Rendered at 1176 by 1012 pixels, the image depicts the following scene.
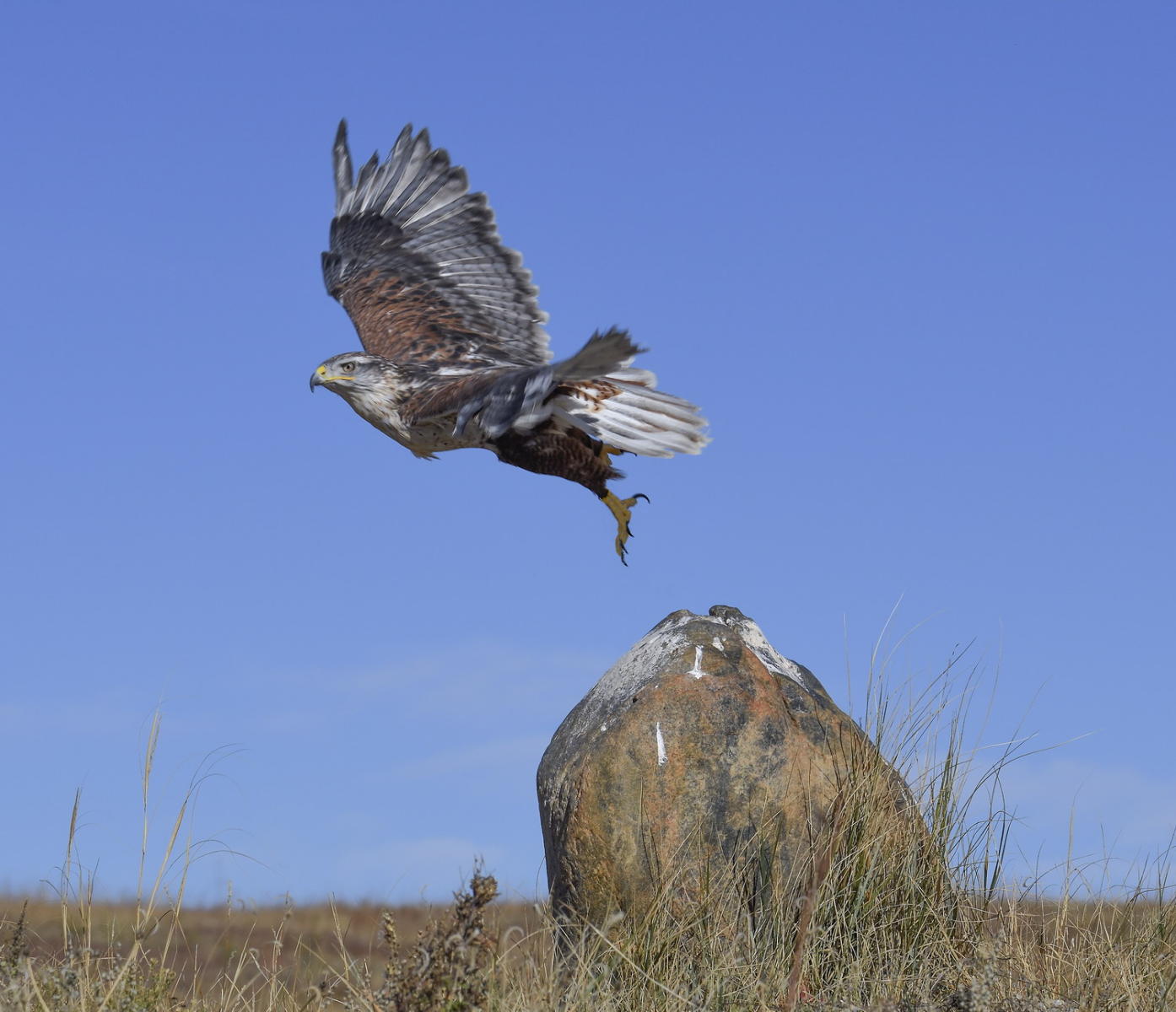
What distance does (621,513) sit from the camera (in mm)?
6992

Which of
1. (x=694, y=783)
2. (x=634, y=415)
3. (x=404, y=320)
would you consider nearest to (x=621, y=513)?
(x=634, y=415)

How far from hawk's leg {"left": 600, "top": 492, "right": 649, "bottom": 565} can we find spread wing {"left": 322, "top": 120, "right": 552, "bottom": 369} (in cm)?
222

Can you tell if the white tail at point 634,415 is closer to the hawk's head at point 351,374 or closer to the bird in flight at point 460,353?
the bird in flight at point 460,353

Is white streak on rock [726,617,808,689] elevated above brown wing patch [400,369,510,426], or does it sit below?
below

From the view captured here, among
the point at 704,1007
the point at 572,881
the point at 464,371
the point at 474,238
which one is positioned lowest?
the point at 704,1007

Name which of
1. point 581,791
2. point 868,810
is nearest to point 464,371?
point 581,791

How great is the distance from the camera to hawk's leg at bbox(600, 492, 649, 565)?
6.93m

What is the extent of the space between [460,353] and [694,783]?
4385 millimetres

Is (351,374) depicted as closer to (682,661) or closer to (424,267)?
(424,267)

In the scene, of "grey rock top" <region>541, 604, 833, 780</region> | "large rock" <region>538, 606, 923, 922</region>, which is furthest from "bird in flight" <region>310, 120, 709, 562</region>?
"large rock" <region>538, 606, 923, 922</region>

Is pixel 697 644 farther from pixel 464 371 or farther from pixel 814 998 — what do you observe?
pixel 464 371

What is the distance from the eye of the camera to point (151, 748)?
16.6 ft

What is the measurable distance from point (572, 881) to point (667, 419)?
2.46m

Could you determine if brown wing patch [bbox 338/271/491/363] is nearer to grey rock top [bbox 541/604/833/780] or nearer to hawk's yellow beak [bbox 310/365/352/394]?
hawk's yellow beak [bbox 310/365/352/394]
